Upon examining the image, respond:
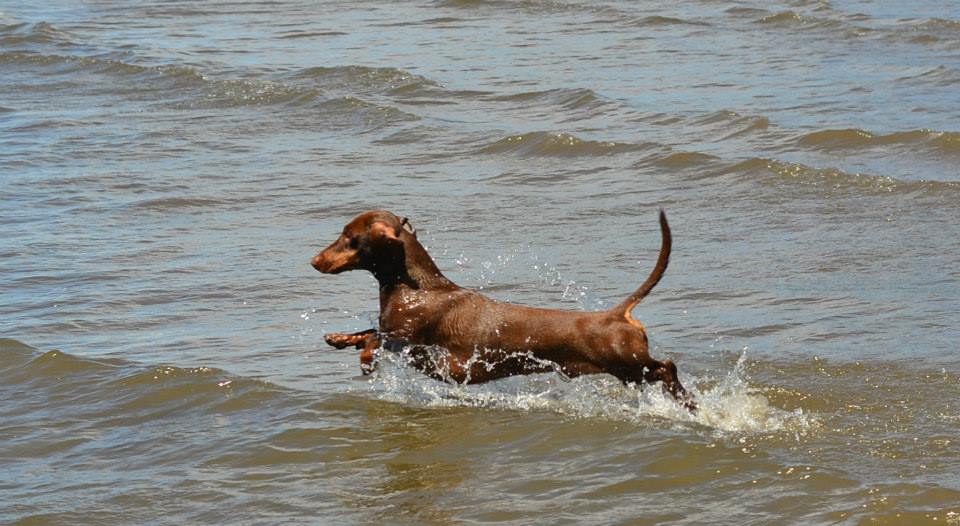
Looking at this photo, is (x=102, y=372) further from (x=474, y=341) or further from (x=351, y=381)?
(x=474, y=341)

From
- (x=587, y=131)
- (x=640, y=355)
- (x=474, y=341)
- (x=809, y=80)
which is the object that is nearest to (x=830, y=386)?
(x=640, y=355)

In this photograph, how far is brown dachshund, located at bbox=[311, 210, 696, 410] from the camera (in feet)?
25.6

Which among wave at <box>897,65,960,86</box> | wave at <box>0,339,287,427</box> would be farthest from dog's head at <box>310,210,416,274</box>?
wave at <box>897,65,960,86</box>

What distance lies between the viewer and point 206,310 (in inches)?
398

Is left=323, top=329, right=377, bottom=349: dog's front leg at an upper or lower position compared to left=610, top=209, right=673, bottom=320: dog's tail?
lower

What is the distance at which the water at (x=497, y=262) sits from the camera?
23.9 feet

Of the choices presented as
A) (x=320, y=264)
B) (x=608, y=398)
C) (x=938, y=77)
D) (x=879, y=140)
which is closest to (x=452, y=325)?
(x=320, y=264)

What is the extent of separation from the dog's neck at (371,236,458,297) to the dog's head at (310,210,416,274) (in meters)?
0.03

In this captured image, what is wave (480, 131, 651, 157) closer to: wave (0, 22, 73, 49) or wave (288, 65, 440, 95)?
wave (288, 65, 440, 95)

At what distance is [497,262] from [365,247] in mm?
3079

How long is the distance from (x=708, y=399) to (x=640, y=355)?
2.29ft

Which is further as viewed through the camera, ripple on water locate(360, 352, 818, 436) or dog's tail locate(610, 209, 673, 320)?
ripple on water locate(360, 352, 818, 436)

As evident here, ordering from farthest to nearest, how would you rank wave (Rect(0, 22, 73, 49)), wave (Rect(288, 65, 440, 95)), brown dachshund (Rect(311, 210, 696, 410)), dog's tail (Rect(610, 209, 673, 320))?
wave (Rect(0, 22, 73, 49))
wave (Rect(288, 65, 440, 95))
brown dachshund (Rect(311, 210, 696, 410))
dog's tail (Rect(610, 209, 673, 320))

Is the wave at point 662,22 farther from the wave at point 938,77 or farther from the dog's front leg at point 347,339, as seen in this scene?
the dog's front leg at point 347,339
